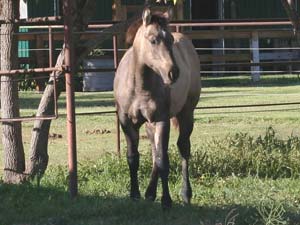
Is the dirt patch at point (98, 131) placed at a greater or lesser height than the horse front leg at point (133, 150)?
lesser

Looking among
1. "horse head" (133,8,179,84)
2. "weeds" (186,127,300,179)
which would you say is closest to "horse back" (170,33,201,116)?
"horse head" (133,8,179,84)

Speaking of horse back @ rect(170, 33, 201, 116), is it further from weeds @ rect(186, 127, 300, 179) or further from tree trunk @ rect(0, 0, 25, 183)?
tree trunk @ rect(0, 0, 25, 183)

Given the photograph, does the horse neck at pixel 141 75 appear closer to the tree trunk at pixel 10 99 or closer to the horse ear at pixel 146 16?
the horse ear at pixel 146 16

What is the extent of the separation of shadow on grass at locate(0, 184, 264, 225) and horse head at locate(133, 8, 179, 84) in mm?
1266

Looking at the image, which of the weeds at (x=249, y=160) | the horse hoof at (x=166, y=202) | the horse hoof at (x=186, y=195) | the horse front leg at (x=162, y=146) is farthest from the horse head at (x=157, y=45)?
the weeds at (x=249, y=160)

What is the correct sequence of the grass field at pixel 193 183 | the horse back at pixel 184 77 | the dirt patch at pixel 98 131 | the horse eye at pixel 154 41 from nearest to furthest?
1. the grass field at pixel 193 183
2. the horse eye at pixel 154 41
3. the horse back at pixel 184 77
4. the dirt patch at pixel 98 131

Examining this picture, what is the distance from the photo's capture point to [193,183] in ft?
31.6

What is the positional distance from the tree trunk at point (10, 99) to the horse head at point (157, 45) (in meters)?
2.06

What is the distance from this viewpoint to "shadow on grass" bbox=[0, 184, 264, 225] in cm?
731

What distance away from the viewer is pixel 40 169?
964 cm

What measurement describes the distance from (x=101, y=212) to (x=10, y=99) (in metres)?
2.40

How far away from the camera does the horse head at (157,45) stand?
771 centimetres

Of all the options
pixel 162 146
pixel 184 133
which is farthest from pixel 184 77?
pixel 162 146

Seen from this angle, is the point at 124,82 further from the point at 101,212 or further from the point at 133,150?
the point at 101,212
